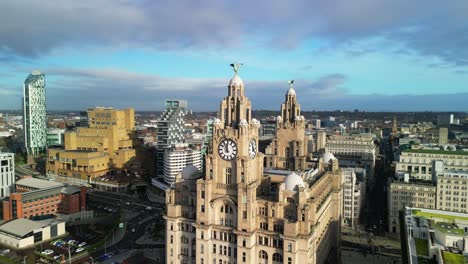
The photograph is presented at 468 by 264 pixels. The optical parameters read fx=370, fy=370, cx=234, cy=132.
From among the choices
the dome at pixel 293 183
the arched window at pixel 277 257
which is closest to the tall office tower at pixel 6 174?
the arched window at pixel 277 257

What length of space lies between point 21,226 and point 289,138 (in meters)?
79.8

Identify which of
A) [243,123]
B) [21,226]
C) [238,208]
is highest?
[243,123]

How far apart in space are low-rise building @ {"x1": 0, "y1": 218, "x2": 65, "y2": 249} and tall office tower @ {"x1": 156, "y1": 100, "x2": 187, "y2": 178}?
6956cm

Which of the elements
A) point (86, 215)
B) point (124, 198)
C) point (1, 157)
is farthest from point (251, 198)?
point (1, 157)

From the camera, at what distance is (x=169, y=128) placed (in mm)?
180625

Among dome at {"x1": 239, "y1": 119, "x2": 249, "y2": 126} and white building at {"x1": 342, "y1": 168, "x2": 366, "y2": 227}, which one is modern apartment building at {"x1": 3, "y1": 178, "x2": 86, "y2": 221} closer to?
dome at {"x1": 239, "y1": 119, "x2": 249, "y2": 126}

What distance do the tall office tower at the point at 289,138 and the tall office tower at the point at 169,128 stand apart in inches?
3605

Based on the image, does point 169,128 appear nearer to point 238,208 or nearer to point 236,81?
point 236,81

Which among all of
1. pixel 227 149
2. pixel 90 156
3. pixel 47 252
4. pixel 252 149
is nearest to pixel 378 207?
pixel 252 149

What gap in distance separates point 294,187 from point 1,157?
127858mm

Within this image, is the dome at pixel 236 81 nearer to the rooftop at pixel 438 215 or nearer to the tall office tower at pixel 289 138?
the tall office tower at pixel 289 138

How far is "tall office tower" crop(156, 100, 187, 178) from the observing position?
180 m

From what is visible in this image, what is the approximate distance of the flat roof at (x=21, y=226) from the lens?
102750mm

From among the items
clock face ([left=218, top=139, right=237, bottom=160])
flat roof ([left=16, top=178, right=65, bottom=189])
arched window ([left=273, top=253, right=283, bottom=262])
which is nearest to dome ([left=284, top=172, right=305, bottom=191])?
clock face ([left=218, top=139, right=237, bottom=160])
